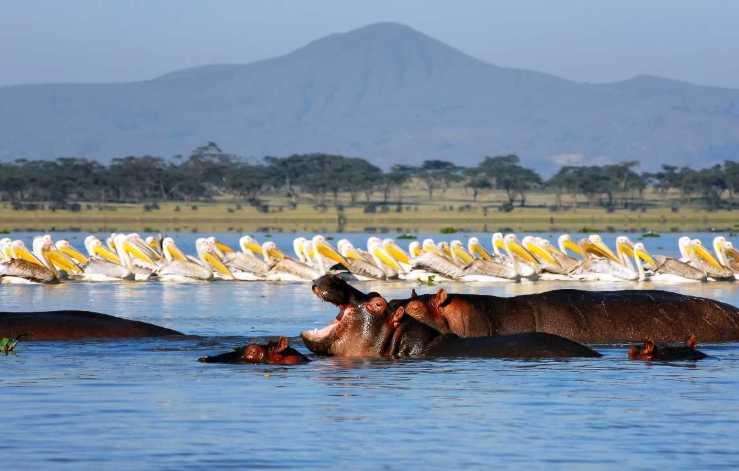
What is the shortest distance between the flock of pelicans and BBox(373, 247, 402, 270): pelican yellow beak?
0.07 feet

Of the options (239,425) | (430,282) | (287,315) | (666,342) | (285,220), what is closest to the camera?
(239,425)

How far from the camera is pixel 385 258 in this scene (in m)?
33.0

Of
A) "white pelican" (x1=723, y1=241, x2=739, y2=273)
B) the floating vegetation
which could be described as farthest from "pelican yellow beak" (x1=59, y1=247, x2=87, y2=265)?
the floating vegetation

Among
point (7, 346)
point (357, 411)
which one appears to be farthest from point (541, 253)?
point (357, 411)

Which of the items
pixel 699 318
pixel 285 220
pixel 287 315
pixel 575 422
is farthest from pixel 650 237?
pixel 575 422

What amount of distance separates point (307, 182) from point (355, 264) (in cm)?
9458

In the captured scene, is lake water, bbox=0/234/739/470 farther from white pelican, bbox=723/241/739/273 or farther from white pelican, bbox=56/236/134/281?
white pelican, bbox=723/241/739/273

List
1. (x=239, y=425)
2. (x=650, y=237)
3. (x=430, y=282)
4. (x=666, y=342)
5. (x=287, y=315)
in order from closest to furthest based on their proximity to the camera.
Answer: (x=239, y=425)
(x=666, y=342)
(x=287, y=315)
(x=430, y=282)
(x=650, y=237)

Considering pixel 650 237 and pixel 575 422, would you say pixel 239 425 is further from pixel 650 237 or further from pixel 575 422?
pixel 650 237

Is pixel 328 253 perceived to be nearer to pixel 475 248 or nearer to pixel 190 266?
pixel 190 266

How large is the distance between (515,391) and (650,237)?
206 feet

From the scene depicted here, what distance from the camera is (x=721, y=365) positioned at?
12.5m

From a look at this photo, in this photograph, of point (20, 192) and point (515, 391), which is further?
point (20, 192)

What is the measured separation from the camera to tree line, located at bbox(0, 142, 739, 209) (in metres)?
113
